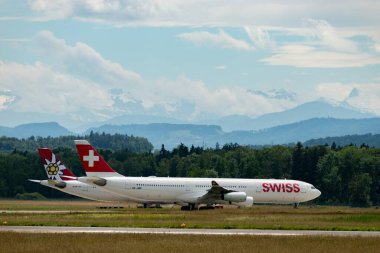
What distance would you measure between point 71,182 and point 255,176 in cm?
6131

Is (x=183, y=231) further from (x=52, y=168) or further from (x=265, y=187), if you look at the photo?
(x=52, y=168)

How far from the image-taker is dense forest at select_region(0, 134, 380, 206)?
135 m

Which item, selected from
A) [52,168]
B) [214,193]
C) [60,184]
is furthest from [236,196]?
[52,168]

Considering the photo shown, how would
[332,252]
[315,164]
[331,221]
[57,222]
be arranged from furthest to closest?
[315,164] < [331,221] < [57,222] < [332,252]

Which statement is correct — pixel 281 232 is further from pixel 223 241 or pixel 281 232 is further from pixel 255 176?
pixel 255 176

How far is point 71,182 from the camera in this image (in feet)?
308

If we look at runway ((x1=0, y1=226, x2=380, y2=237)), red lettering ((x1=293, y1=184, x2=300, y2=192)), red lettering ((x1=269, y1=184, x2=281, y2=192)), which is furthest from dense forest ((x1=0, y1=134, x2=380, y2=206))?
runway ((x1=0, y1=226, x2=380, y2=237))

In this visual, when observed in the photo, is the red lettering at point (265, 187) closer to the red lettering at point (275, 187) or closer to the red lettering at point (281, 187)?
the red lettering at point (281, 187)

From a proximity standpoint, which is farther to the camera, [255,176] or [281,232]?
[255,176]

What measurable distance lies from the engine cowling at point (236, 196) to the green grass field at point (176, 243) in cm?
3962

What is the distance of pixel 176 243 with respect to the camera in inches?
1745

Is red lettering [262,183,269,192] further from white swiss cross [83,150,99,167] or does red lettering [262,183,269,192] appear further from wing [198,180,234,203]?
white swiss cross [83,150,99,167]

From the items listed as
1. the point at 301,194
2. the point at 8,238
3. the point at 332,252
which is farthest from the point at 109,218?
the point at 301,194

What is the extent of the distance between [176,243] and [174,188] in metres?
45.8
